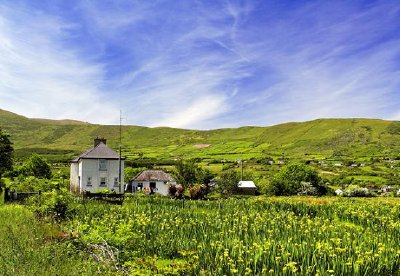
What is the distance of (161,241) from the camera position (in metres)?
14.1

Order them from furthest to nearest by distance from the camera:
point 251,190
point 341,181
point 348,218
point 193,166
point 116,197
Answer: point 341,181 < point 251,190 < point 193,166 < point 116,197 < point 348,218

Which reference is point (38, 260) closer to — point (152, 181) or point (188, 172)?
point (188, 172)

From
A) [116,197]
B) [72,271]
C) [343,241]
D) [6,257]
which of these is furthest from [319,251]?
[116,197]

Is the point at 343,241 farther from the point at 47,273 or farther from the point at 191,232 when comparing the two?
the point at 47,273

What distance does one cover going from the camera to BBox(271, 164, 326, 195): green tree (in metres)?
78.6

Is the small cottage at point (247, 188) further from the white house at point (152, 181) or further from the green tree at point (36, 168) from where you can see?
the green tree at point (36, 168)

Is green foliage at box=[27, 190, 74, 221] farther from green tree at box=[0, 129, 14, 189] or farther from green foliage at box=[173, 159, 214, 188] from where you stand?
green foliage at box=[173, 159, 214, 188]

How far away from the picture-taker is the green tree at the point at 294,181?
78.6 meters

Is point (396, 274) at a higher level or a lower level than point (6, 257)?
lower

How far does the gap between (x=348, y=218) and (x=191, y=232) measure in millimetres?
12718

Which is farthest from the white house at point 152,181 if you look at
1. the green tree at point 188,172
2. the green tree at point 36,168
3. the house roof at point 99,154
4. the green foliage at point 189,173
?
the house roof at point 99,154

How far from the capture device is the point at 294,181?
264 ft

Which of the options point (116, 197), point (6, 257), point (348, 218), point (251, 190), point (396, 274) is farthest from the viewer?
point (251, 190)

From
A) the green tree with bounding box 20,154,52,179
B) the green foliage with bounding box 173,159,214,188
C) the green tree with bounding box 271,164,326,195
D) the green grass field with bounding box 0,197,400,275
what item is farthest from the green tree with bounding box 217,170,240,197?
the green grass field with bounding box 0,197,400,275
